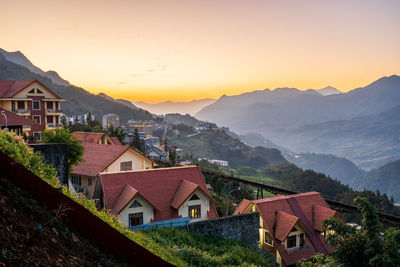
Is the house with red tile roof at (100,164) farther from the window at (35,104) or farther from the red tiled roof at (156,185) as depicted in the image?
the window at (35,104)

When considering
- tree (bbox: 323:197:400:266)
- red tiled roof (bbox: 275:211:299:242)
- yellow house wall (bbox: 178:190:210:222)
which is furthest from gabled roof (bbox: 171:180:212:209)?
tree (bbox: 323:197:400:266)

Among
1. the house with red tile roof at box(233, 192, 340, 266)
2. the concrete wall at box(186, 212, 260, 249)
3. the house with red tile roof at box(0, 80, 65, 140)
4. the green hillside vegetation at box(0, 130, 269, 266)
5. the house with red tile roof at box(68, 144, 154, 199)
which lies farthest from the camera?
the house with red tile roof at box(0, 80, 65, 140)

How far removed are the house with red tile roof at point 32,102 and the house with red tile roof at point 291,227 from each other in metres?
25.8

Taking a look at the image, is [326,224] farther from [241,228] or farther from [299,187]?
[299,187]

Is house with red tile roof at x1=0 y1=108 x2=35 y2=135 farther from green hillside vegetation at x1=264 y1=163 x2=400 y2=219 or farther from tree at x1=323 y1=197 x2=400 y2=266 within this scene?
green hillside vegetation at x1=264 y1=163 x2=400 y2=219

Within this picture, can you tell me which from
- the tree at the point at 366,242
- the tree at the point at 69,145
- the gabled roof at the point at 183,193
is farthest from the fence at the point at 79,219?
the tree at the point at 69,145

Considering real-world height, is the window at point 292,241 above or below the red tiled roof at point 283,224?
below

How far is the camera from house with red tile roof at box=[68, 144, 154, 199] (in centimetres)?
2852

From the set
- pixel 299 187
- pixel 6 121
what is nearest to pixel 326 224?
pixel 6 121

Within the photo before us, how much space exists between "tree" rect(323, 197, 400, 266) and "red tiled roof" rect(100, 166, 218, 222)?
36.1ft

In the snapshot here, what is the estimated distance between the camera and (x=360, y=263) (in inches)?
476

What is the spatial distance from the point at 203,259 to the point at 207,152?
158m

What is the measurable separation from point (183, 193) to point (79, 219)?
1635 centimetres

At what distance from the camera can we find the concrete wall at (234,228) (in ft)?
58.3
